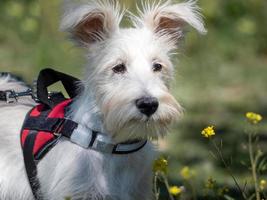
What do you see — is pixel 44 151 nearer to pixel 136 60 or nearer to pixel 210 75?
pixel 136 60

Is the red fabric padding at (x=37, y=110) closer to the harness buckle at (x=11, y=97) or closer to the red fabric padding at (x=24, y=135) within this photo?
the red fabric padding at (x=24, y=135)

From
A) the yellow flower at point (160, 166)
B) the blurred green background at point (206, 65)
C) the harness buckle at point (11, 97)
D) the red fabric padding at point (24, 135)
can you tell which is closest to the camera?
the yellow flower at point (160, 166)

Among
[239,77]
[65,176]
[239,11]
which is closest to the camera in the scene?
[65,176]

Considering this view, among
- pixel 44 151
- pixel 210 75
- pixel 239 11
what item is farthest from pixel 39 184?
pixel 239 11

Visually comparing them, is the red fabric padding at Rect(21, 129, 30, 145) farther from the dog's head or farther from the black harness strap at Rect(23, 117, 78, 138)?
the dog's head

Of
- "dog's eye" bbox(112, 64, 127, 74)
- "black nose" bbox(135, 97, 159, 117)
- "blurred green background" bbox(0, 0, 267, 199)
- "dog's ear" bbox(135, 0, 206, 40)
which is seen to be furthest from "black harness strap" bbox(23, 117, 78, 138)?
"blurred green background" bbox(0, 0, 267, 199)

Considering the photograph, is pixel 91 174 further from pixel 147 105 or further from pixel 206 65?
pixel 206 65

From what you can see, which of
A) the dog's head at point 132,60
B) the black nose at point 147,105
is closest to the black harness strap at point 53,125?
the dog's head at point 132,60
